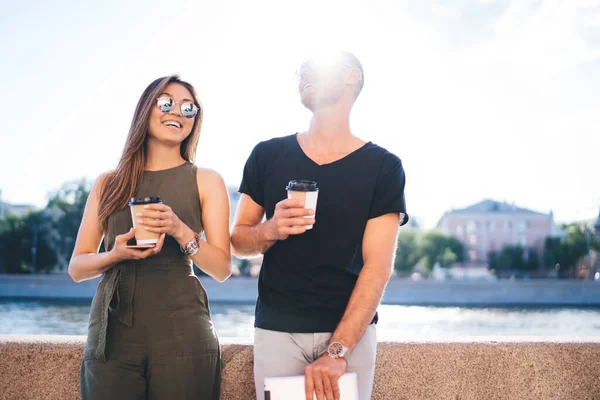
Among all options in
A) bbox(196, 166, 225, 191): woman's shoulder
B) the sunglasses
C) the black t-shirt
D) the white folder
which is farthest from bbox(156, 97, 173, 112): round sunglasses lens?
the white folder

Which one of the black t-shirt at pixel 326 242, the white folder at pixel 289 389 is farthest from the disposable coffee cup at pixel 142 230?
the white folder at pixel 289 389

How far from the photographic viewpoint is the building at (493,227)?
72750 millimetres

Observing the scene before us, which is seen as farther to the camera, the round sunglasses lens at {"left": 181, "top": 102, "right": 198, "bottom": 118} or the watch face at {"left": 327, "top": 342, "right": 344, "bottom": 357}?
the round sunglasses lens at {"left": 181, "top": 102, "right": 198, "bottom": 118}

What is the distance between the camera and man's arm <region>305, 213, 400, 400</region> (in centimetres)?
183

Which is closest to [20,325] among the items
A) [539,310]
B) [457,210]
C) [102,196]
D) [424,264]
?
[102,196]

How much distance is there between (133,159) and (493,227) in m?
75.3

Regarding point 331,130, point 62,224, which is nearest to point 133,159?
point 331,130

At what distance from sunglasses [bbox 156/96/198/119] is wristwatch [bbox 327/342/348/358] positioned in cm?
104

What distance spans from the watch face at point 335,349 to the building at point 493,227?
7324 cm

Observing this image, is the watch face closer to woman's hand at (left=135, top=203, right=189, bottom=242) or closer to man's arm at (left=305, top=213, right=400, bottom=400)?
man's arm at (left=305, top=213, right=400, bottom=400)

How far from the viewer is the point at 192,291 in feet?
6.84

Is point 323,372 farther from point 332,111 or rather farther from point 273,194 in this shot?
point 332,111

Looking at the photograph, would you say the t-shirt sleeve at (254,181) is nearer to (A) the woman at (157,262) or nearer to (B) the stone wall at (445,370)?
(A) the woman at (157,262)

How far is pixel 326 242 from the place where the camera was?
208 centimetres
